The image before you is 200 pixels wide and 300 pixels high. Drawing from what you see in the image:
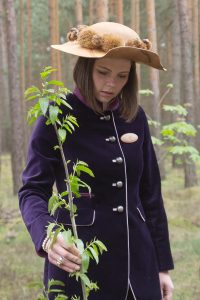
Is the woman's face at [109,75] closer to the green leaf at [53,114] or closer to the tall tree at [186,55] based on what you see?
the green leaf at [53,114]

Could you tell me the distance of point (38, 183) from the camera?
191 cm

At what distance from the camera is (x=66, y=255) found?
140 cm

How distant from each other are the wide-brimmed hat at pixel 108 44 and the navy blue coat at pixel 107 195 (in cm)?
21

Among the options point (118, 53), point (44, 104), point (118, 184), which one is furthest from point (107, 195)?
point (44, 104)

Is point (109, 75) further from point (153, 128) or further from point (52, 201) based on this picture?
point (153, 128)

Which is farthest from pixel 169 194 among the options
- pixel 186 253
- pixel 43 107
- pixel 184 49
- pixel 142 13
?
pixel 43 107

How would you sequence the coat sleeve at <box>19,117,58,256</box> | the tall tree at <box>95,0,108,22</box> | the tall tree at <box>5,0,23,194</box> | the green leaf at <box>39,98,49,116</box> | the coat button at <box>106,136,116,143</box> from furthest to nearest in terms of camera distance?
1. the tall tree at <box>5,0,23,194</box>
2. the tall tree at <box>95,0,108,22</box>
3. the coat button at <box>106,136,116,143</box>
4. the coat sleeve at <box>19,117,58,256</box>
5. the green leaf at <box>39,98,49,116</box>

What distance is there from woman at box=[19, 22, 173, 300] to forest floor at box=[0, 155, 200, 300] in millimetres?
1210

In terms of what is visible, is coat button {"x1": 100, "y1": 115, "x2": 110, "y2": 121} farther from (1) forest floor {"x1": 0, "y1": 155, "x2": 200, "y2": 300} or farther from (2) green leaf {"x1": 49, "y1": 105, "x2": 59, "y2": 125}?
(1) forest floor {"x1": 0, "y1": 155, "x2": 200, "y2": 300}

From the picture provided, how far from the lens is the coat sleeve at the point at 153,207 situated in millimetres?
2275

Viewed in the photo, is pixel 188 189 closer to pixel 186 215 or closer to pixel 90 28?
pixel 186 215

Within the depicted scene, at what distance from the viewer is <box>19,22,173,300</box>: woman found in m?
1.97

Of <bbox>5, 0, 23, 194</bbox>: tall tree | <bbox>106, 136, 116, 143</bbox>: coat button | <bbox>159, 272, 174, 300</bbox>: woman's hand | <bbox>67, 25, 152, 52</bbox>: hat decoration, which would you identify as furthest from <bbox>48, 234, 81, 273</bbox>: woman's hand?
<bbox>5, 0, 23, 194</bbox>: tall tree

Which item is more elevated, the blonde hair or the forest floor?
the blonde hair
